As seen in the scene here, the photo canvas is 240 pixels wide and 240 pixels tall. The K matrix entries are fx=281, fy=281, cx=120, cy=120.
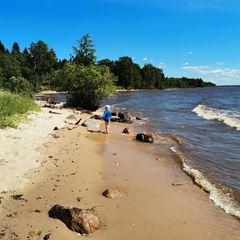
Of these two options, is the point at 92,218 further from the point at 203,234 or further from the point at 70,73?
the point at 70,73

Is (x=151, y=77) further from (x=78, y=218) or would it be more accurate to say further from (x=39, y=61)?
(x=78, y=218)

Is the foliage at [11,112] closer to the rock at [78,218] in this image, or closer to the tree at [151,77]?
the rock at [78,218]

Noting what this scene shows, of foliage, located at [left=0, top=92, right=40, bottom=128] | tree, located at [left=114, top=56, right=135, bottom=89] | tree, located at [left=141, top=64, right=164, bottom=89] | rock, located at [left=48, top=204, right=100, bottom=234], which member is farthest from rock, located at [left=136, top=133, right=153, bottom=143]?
tree, located at [left=141, top=64, right=164, bottom=89]

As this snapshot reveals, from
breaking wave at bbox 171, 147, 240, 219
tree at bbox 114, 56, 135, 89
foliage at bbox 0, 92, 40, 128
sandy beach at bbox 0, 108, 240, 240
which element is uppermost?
tree at bbox 114, 56, 135, 89

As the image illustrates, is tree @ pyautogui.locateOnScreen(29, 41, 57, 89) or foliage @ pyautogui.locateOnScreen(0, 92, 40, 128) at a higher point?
tree @ pyautogui.locateOnScreen(29, 41, 57, 89)

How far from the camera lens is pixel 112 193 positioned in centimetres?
708

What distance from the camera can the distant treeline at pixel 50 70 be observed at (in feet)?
105

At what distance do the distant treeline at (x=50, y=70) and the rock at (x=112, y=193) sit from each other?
2320 cm

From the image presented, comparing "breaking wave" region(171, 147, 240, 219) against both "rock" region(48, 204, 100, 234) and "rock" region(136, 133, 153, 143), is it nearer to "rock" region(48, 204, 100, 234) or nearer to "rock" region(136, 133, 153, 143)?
"rock" region(48, 204, 100, 234)

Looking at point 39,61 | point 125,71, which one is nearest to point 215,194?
point 39,61

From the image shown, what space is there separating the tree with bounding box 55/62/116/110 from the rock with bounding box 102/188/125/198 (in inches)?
831

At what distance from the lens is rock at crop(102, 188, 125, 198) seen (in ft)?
22.9

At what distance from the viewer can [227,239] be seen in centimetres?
545

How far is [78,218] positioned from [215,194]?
167 inches
